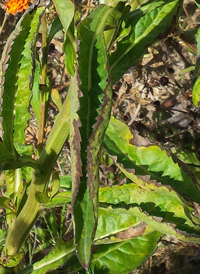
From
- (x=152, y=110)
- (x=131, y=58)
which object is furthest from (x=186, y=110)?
(x=131, y=58)

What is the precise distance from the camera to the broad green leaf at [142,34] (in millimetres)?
1277

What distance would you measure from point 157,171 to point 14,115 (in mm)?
588

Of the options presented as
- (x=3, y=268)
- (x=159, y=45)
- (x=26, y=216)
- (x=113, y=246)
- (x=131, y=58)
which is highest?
(x=131, y=58)

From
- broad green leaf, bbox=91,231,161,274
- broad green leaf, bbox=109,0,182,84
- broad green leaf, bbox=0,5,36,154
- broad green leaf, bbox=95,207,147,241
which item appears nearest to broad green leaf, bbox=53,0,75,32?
broad green leaf, bbox=0,5,36,154

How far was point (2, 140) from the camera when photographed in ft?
3.85

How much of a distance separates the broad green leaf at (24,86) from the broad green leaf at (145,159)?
34 centimetres

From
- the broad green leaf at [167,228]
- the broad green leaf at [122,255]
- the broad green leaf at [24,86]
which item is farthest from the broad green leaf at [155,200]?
the broad green leaf at [24,86]

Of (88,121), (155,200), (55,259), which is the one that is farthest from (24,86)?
(55,259)

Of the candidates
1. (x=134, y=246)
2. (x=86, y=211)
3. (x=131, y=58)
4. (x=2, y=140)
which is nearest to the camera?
(x=86, y=211)

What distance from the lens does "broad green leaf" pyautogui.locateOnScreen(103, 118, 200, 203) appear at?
146cm

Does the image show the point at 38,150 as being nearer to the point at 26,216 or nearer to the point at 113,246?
the point at 26,216

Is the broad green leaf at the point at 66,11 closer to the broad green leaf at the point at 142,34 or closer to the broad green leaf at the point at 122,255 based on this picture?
the broad green leaf at the point at 142,34

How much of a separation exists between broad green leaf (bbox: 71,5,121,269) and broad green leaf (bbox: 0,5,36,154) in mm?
304

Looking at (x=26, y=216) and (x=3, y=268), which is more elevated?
(x=26, y=216)
